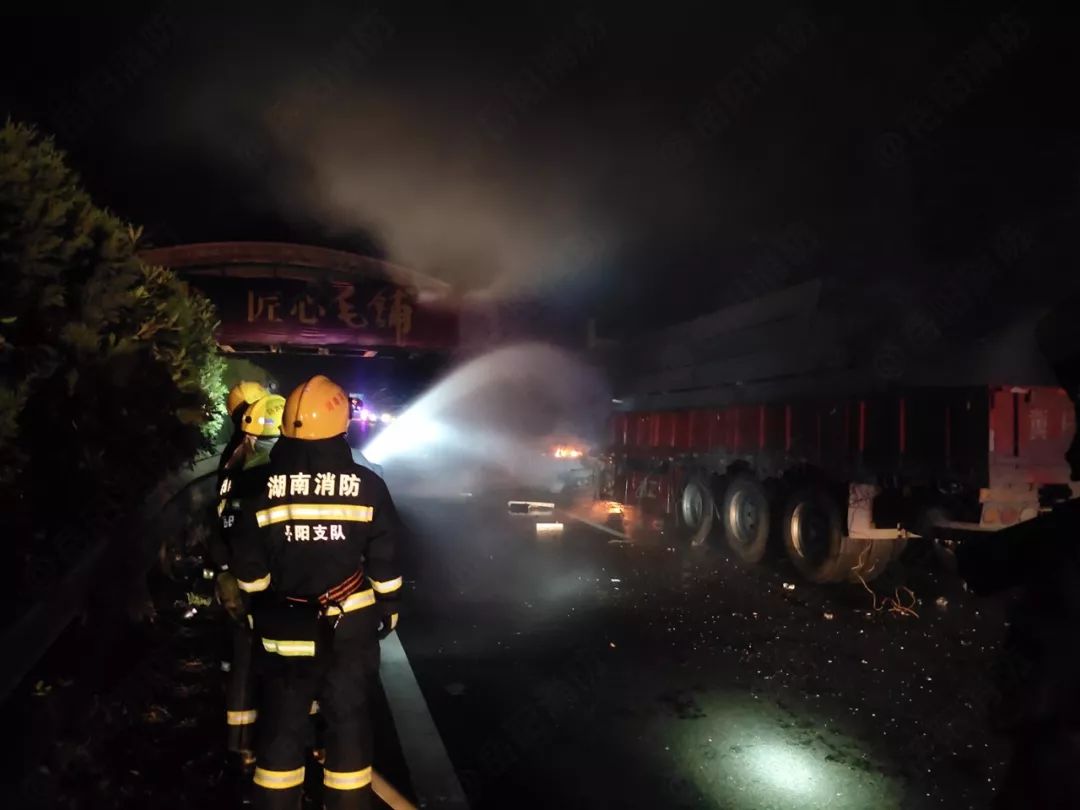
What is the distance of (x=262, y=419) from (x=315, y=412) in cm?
122

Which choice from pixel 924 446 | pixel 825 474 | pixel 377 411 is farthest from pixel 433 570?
pixel 377 411

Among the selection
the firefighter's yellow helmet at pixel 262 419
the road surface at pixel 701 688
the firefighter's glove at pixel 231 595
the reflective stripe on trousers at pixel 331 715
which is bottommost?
the road surface at pixel 701 688

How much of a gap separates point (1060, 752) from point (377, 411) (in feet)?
141

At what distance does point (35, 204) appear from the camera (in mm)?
5441

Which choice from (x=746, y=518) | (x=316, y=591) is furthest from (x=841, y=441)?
(x=316, y=591)

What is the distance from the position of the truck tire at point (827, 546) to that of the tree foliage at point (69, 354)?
6260 mm

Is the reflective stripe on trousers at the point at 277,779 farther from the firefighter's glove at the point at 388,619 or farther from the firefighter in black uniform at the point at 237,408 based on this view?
the firefighter in black uniform at the point at 237,408

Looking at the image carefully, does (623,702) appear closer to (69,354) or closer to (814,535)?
(814,535)

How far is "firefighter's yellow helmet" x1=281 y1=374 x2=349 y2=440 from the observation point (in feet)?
10.7

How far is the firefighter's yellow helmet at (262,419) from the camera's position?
4332 millimetres

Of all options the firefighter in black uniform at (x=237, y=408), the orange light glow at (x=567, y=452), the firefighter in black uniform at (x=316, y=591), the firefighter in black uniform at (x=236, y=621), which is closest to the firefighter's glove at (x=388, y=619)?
the firefighter in black uniform at (x=316, y=591)

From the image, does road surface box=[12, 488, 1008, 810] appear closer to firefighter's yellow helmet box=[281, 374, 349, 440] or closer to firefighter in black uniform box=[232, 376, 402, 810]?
firefighter in black uniform box=[232, 376, 402, 810]

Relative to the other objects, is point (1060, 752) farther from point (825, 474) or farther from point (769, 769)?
point (825, 474)

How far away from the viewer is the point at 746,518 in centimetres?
995
